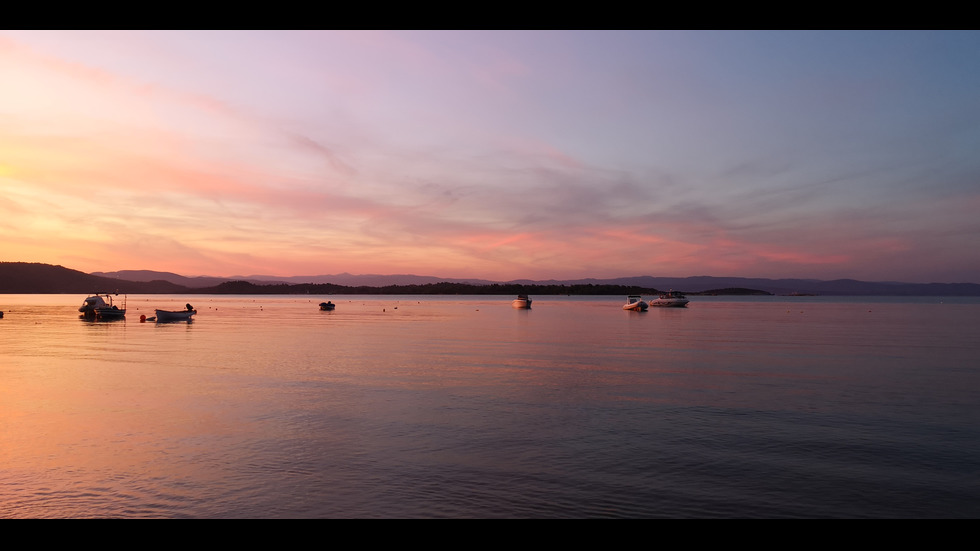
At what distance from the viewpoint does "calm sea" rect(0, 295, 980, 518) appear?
420 inches

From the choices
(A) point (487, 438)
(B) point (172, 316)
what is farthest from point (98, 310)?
(A) point (487, 438)

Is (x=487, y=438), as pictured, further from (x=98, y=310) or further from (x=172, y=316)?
(x=98, y=310)

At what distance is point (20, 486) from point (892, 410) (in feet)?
74.3

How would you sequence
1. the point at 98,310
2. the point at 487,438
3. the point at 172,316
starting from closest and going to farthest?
the point at 487,438
the point at 172,316
the point at 98,310

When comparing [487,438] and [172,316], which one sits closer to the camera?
[487,438]

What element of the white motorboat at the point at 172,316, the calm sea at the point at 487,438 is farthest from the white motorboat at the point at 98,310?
the calm sea at the point at 487,438

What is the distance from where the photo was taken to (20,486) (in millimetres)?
11305

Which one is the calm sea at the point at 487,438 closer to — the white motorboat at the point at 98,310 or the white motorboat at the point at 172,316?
the white motorboat at the point at 172,316

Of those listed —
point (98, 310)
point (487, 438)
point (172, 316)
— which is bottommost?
point (487, 438)

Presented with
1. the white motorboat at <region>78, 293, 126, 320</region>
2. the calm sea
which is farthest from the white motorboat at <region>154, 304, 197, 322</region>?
the calm sea

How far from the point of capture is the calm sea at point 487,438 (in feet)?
35.0

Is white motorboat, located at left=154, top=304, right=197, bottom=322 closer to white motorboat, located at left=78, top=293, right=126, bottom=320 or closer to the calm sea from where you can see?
white motorboat, located at left=78, top=293, right=126, bottom=320

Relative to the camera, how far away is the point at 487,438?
15266 millimetres

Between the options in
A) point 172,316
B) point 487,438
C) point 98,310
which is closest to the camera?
point 487,438
